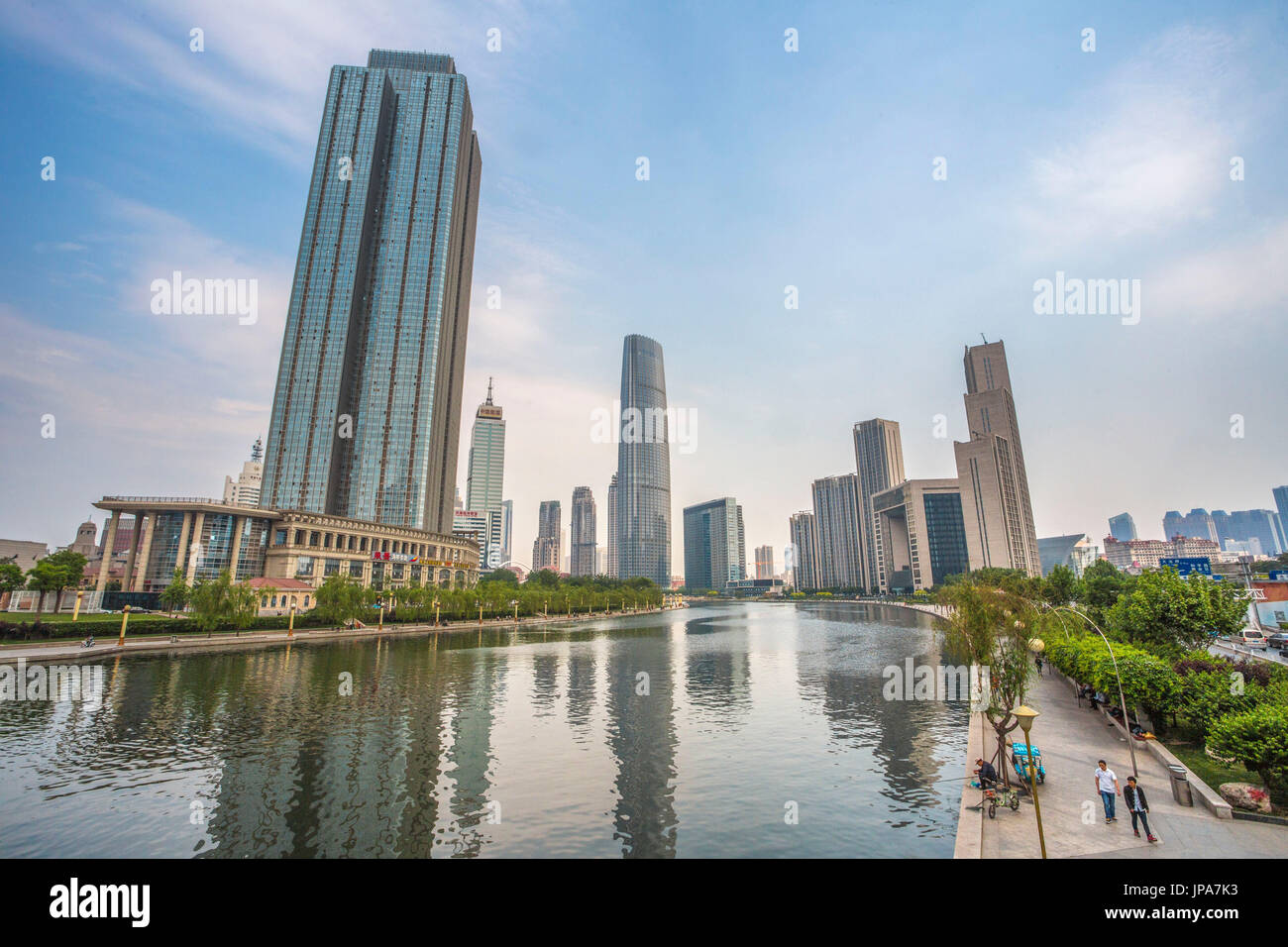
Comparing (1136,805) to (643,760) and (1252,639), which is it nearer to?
(643,760)

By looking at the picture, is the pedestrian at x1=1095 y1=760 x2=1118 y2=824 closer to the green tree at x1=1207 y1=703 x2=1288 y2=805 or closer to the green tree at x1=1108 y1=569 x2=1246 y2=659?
the green tree at x1=1207 y1=703 x2=1288 y2=805

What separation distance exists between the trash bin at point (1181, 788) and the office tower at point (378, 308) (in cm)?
14039

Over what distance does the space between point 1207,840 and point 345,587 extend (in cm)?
8907

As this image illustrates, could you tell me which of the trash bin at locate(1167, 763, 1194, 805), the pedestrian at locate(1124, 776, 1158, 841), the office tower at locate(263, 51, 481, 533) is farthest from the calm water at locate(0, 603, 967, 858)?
the office tower at locate(263, 51, 481, 533)

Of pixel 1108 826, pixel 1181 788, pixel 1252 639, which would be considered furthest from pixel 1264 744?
pixel 1252 639

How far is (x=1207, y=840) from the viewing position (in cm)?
1543

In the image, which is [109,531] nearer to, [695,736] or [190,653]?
[190,653]

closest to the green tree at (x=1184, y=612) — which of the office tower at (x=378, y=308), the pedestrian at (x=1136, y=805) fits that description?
the pedestrian at (x=1136, y=805)

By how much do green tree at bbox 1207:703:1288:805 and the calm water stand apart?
27.4ft

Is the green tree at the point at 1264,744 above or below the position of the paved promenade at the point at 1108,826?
above

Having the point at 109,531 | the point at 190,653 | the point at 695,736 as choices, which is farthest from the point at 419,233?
the point at 695,736

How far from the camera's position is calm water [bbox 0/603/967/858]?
17.7 meters

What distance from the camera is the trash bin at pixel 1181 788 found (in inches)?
717

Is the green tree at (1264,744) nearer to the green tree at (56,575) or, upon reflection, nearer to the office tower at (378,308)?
the green tree at (56,575)
